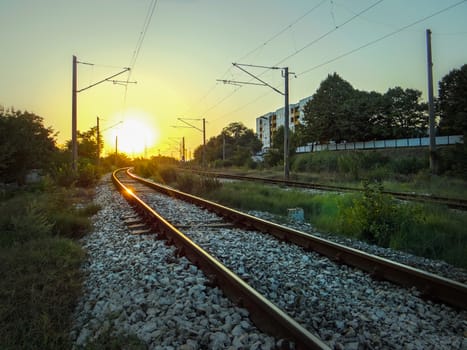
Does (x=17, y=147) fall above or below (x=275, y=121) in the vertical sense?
below

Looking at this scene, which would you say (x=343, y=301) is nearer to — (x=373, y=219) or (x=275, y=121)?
(x=373, y=219)

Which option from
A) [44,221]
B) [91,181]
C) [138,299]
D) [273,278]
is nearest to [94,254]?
[44,221]

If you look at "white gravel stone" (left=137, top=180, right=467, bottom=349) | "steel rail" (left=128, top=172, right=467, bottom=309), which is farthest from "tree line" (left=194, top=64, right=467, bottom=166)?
"white gravel stone" (left=137, top=180, right=467, bottom=349)

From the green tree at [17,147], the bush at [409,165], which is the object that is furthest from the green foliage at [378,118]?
the green tree at [17,147]

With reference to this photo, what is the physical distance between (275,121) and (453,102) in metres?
84.4

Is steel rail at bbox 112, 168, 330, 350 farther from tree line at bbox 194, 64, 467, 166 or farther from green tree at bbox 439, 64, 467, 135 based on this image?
tree line at bbox 194, 64, 467, 166

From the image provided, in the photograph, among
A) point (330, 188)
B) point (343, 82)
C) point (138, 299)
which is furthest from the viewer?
point (343, 82)

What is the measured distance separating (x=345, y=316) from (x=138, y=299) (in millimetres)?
2315

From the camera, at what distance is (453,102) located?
1473 inches

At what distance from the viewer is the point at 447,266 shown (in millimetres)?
5547

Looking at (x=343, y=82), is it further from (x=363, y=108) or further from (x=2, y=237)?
(x=2, y=237)

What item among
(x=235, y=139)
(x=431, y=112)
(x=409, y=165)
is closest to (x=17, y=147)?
(x=431, y=112)

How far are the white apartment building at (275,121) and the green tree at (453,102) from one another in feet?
131

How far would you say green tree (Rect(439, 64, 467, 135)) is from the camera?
115 ft
